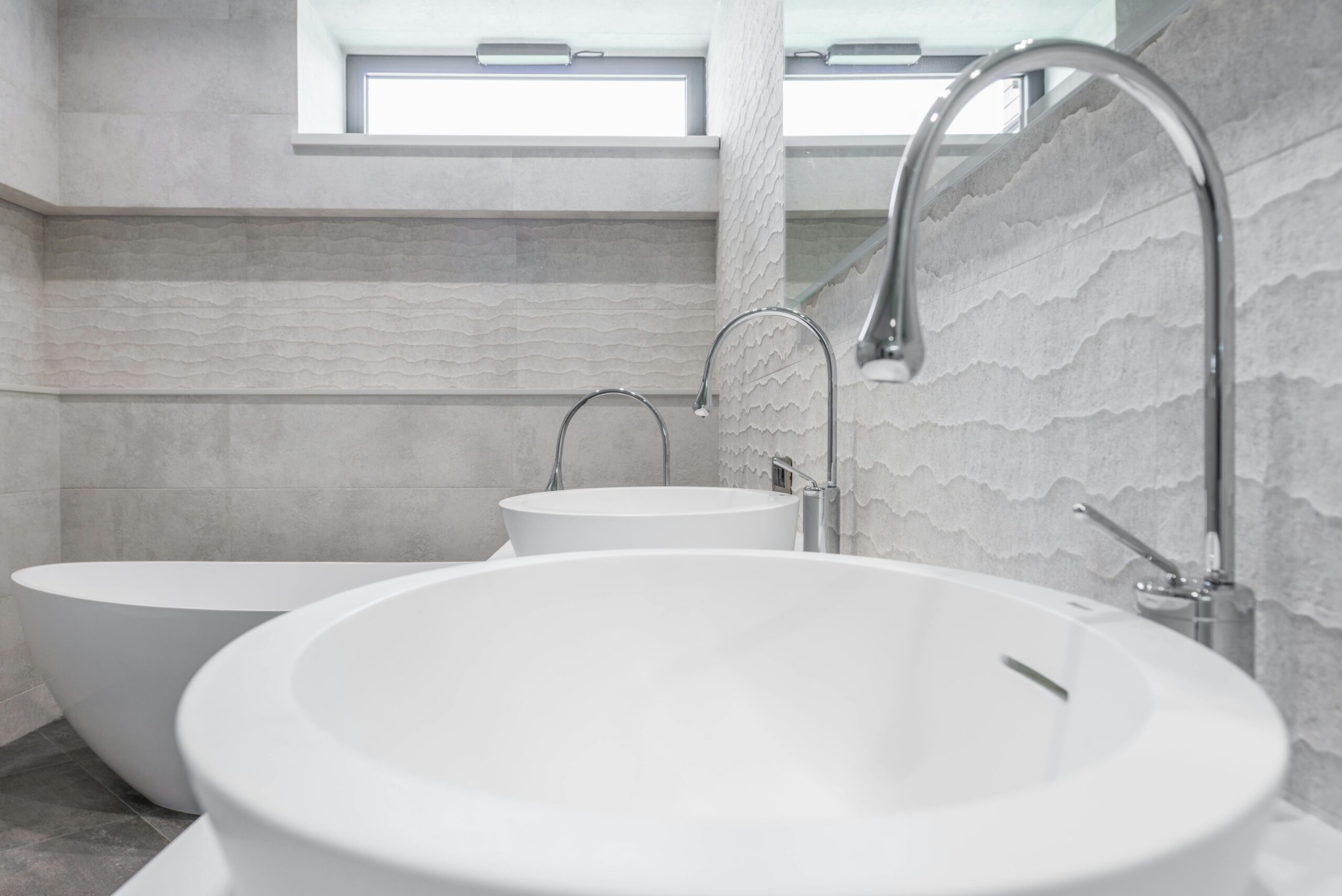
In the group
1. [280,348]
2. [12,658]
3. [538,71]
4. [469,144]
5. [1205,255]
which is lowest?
[12,658]

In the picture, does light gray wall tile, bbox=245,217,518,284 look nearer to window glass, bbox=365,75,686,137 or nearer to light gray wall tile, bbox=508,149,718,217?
light gray wall tile, bbox=508,149,718,217

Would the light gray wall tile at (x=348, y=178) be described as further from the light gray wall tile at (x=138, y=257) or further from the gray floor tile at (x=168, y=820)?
the gray floor tile at (x=168, y=820)

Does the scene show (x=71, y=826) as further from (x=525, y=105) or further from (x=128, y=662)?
(x=525, y=105)

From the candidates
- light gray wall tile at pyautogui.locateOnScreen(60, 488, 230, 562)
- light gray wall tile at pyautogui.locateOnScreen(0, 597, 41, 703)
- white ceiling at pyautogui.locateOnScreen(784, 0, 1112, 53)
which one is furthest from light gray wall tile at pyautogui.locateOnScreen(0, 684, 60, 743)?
white ceiling at pyautogui.locateOnScreen(784, 0, 1112, 53)

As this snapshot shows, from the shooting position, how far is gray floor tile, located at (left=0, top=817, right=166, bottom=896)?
55.6 inches

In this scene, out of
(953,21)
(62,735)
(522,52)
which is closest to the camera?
(953,21)

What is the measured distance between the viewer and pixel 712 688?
0.50 m

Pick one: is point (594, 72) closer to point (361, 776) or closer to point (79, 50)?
point (79, 50)

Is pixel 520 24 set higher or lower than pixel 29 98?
higher

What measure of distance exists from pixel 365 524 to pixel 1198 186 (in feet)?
8.13

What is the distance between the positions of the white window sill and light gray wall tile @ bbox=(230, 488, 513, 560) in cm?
108

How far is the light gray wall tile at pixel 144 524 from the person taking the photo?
7.82 ft

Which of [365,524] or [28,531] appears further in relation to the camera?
[365,524]

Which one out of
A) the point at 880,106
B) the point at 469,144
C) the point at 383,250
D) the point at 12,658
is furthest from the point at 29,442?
the point at 880,106
